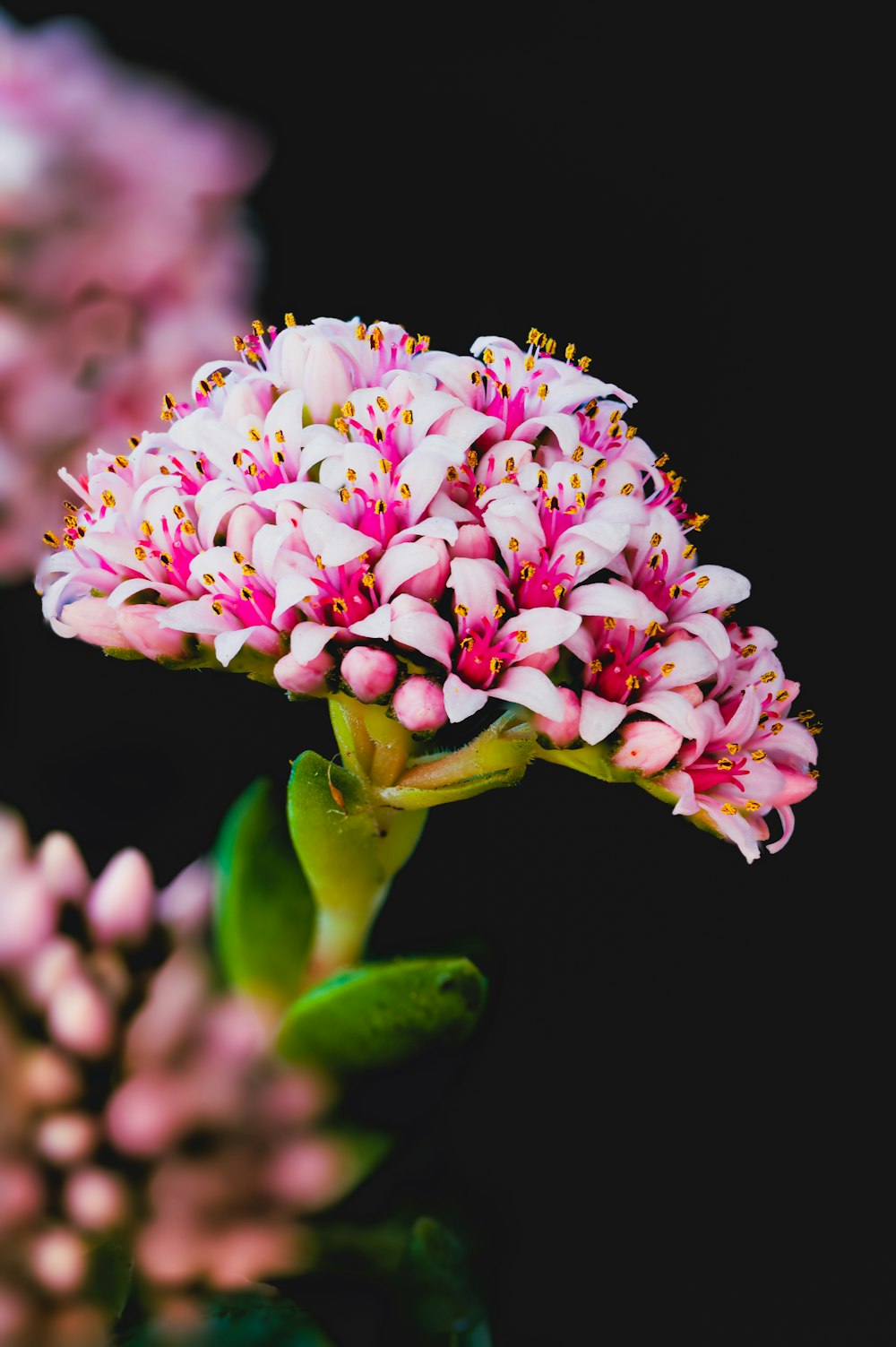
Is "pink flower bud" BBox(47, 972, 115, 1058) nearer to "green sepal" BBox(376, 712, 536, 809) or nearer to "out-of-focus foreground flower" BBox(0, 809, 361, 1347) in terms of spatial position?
"out-of-focus foreground flower" BBox(0, 809, 361, 1347)

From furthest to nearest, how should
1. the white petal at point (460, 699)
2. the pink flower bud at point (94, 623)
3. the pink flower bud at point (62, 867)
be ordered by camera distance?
the pink flower bud at point (62, 867) < the pink flower bud at point (94, 623) < the white petal at point (460, 699)

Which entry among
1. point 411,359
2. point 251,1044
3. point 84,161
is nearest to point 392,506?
point 411,359

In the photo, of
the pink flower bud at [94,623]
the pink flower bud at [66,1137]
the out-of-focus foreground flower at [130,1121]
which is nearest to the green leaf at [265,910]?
the out-of-focus foreground flower at [130,1121]

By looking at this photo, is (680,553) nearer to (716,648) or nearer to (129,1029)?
(716,648)

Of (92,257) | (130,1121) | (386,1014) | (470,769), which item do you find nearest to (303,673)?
(470,769)

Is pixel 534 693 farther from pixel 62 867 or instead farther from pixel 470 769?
pixel 62 867

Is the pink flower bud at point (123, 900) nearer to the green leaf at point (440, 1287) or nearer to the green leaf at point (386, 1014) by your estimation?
the green leaf at point (386, 1014)
